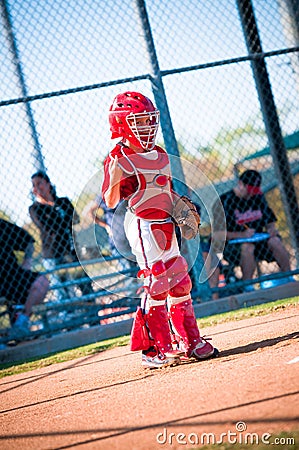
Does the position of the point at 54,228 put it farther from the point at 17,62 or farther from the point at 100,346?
the point at 17,62

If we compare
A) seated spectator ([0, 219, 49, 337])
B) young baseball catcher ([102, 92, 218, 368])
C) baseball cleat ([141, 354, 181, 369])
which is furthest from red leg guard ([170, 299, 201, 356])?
seated spectator ([0, 219, 49, 337])

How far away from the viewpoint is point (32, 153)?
7.71 m

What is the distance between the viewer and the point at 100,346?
6.93 meters

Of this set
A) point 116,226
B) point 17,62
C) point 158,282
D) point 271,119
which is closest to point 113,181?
point 158,282

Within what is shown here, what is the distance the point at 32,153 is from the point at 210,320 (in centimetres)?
247

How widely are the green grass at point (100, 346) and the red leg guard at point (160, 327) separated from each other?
1800mm

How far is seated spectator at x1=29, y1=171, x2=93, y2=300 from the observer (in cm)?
794

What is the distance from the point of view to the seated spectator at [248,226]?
8.31m

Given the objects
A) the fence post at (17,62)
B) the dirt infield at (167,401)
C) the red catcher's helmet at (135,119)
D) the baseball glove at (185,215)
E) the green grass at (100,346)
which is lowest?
the green grass at (100,346)

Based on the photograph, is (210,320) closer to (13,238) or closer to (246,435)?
(13,238)

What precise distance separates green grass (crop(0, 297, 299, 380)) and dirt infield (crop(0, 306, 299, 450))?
85 cm

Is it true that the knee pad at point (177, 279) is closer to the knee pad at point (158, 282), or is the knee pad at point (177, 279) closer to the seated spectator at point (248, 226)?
the knee pad at point (158, 282)

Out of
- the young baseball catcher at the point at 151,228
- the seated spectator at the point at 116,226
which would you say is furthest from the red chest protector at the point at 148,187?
the seated spectator at the point at 116,226

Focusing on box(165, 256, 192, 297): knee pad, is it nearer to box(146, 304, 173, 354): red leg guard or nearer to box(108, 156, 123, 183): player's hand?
box(146, 304, 173, 354): red leg guard
